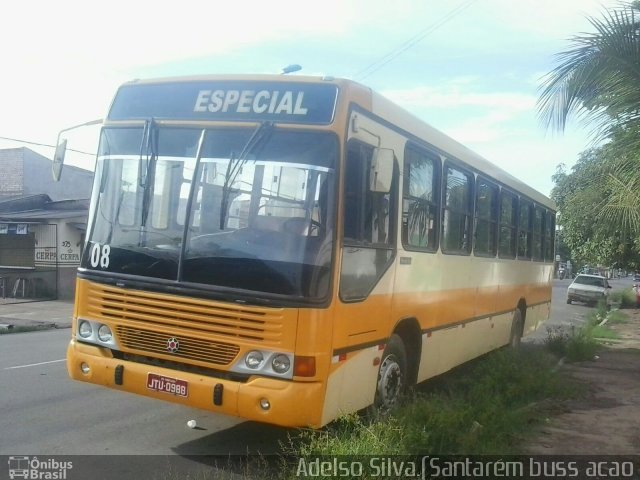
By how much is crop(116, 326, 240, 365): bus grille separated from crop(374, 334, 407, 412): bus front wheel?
1681 millimetres

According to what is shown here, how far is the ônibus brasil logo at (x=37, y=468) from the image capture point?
5090mm

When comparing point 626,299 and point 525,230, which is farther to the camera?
point 626,299

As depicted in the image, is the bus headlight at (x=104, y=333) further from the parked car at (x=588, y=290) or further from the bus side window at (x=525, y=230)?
the parked car at (x=588, y=290)

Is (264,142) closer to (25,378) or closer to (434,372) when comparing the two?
(434,372)

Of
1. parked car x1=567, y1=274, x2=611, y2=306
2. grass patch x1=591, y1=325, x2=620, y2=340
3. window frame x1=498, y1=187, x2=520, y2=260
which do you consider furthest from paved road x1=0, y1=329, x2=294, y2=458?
parked car x1=567, y1=274, x2=611, y2=306

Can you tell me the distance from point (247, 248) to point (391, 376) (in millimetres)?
2227

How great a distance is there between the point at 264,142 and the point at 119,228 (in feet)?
4.87

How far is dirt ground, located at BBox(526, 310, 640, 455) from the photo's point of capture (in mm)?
6234

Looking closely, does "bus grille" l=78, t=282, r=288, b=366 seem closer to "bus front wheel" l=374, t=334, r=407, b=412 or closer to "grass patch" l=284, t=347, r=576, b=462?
"grass patch" l=284, t=347, r=576, b=462

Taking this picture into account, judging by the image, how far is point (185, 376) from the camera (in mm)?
5387

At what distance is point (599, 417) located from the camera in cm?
750

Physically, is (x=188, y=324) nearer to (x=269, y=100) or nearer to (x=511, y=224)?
(x=269, y=100)

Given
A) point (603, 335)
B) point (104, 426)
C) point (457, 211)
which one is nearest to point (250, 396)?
point (104, 426)

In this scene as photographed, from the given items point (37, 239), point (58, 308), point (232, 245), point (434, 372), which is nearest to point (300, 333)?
point (232, 245)
